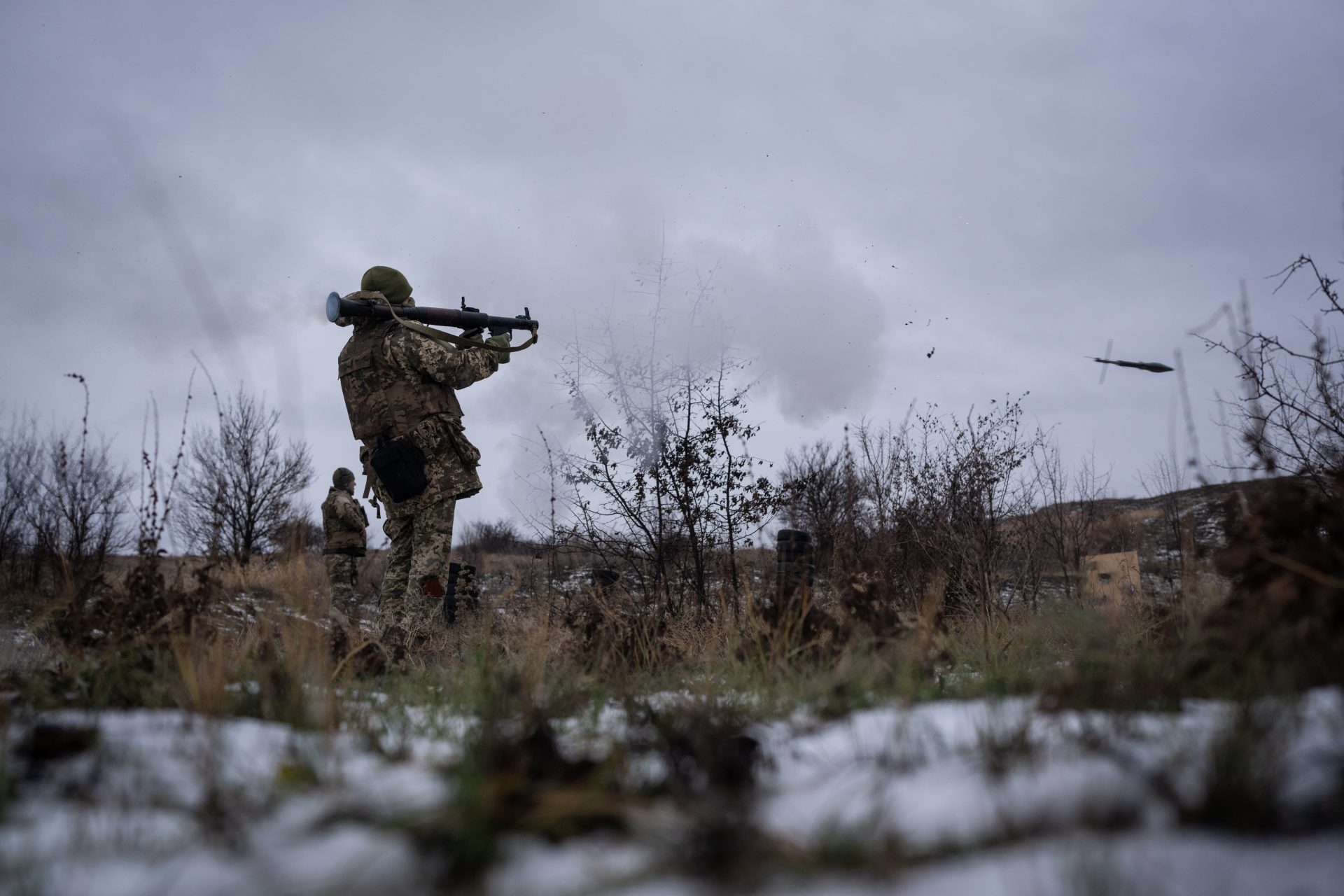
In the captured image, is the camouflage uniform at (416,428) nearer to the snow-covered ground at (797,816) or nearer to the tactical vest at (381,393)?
the tactical vest at (381,393)

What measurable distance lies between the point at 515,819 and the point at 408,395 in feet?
14.3

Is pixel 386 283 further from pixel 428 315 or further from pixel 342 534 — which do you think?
pixel 342 534

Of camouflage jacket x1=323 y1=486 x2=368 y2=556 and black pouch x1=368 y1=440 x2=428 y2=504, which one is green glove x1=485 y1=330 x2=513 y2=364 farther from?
camouflage jacket x1=323 y1=486 x2=368 y2=556

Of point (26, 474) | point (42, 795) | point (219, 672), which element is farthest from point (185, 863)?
point (26, 474)

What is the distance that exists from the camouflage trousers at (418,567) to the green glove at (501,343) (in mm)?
1081

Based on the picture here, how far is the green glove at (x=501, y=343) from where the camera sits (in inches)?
218

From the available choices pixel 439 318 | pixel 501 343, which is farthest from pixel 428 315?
pixel 501 343

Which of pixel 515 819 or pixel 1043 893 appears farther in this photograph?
pixel 515 819

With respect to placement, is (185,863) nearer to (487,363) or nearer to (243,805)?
(243,805)

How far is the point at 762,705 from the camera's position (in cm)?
212

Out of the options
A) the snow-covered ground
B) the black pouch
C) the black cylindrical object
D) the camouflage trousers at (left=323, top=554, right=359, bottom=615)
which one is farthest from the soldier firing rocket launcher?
the camouflage trousers at (left=323, top=554, right=359, bottom=615)

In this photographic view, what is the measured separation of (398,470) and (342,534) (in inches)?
189

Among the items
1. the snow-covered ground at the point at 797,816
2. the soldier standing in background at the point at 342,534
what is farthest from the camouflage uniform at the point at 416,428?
the soldier standing in background at the point at 342,534

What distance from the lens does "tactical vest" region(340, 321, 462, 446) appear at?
5.26m
